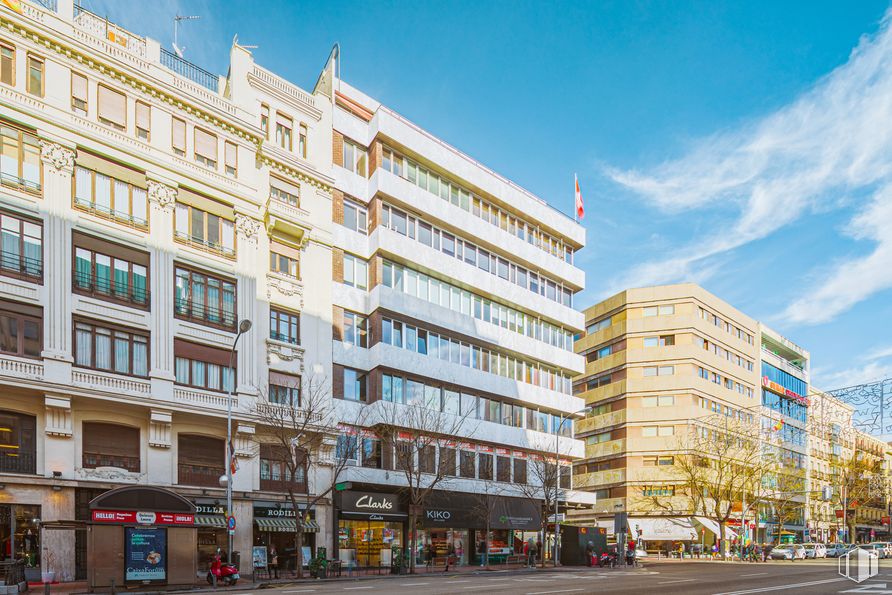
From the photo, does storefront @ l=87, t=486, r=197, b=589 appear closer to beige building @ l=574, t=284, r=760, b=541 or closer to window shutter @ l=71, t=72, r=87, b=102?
window shutter @ l=71, t=72, r=87, b=102

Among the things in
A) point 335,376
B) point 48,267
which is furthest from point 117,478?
point 335,376

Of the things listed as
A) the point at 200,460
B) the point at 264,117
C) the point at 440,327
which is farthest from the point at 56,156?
the point at 440,327

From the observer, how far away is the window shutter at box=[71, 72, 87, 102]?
34438 millimetres

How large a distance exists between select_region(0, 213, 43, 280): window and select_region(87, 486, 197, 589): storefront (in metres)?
10.9

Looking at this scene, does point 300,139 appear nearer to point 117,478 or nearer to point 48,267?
point 48,267

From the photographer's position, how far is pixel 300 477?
134 ft

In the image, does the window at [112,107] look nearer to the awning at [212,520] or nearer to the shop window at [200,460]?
the shop window at [200,460]

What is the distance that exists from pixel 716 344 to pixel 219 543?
63.1 meters

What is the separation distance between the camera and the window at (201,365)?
121ft

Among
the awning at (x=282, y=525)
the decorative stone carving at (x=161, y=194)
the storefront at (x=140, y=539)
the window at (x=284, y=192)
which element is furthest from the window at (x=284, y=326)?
the storefront at (x=140, y=539)

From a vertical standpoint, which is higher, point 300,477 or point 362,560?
point 300,477

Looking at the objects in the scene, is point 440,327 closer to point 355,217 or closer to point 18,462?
point 355,217

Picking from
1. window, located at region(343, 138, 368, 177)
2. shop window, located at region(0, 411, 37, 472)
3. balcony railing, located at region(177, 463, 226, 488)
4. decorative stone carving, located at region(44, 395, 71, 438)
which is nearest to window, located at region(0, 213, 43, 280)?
decorative stone carving, located at region(44, 395, 71, 438)

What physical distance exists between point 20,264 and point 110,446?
346 inches
